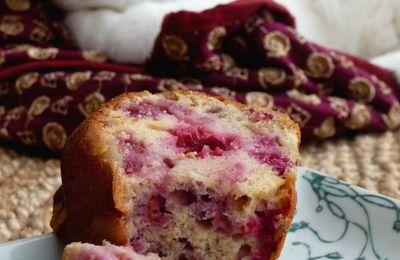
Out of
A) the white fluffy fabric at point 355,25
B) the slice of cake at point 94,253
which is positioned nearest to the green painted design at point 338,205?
the slice of cake at point 94,253

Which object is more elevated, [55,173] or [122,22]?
[122,22]

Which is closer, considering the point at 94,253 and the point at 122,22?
the point at 94,253

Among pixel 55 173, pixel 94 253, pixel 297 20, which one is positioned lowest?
pixel 55 173

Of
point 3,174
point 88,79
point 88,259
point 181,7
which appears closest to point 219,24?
point 181,7

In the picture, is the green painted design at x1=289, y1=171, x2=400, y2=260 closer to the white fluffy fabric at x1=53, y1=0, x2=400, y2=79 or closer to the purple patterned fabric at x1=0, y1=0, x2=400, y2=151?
the purple patterned fabric at x1=0, y1=0, x2=400, y2=151

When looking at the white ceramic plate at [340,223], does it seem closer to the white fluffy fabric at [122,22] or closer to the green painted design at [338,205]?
the green painted design at [338,205]

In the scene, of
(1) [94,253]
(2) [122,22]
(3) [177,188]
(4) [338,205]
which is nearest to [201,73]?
(2) [122,22]

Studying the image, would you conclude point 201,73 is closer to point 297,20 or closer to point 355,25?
point 297,20
